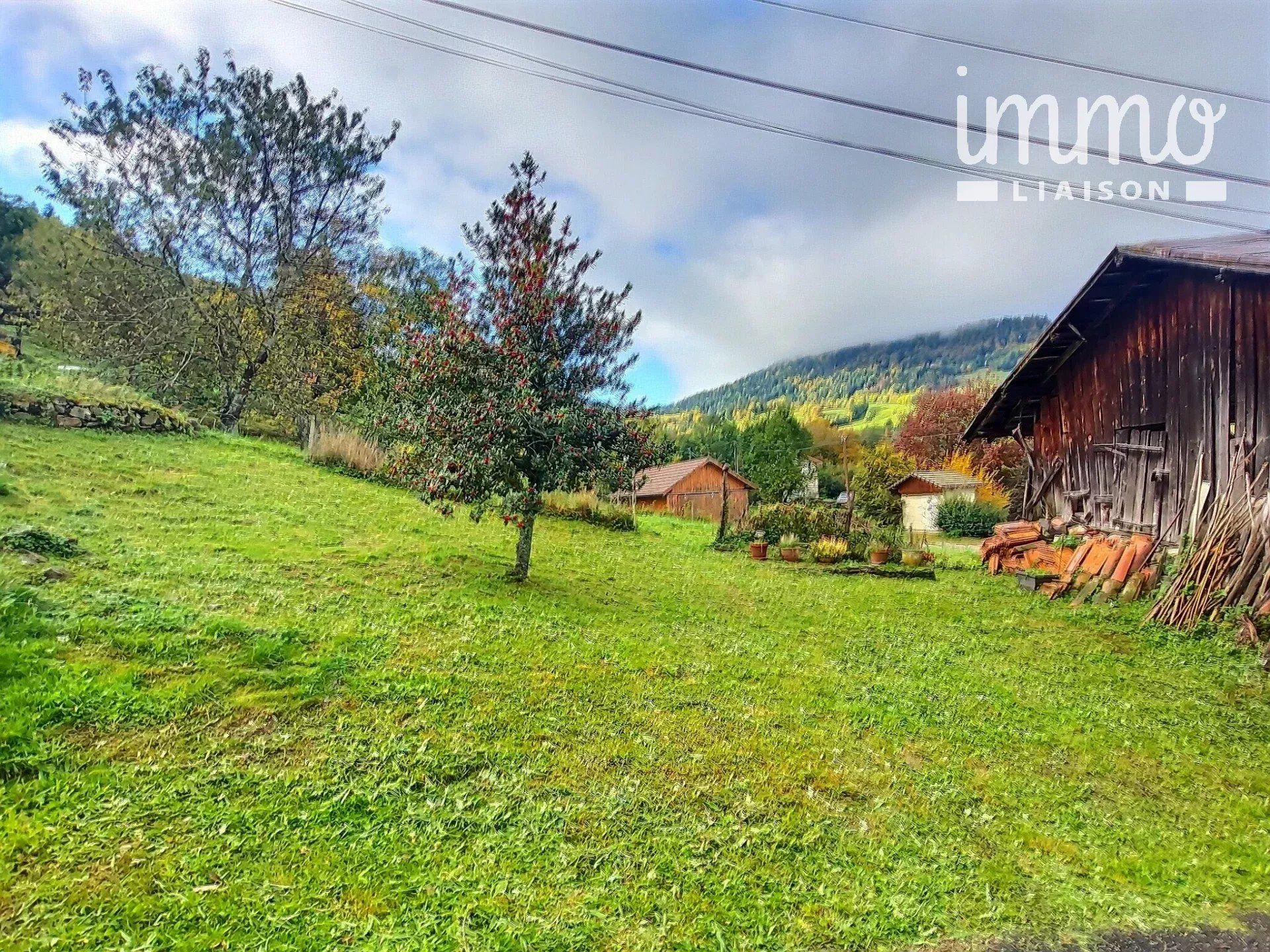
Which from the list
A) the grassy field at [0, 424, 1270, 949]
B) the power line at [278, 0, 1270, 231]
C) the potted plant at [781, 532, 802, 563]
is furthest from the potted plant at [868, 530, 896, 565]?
the power line at [278, 0, 1270, 231]

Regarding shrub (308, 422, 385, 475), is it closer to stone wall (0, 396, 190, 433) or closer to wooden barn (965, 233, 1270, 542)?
stone wall (0, 396, 190, 433)

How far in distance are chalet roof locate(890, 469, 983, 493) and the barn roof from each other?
1742 centimetres

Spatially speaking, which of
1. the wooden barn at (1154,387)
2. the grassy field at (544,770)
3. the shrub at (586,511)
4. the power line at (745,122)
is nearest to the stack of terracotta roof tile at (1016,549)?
the wooden barn at (1154,387)

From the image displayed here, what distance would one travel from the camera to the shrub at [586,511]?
13664 mm

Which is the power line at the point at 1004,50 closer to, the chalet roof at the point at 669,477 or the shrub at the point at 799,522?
the shrub at the point at 799,522

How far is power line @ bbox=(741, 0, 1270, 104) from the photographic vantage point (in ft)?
19.9

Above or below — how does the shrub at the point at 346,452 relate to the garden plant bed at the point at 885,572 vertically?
above

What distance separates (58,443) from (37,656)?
24.4 ft

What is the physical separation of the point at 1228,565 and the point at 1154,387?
335 centimetres

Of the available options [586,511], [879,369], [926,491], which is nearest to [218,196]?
[586,511]

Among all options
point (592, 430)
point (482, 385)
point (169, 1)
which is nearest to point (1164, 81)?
point (592, 430)

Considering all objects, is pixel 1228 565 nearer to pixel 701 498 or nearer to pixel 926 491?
pixel 701 498

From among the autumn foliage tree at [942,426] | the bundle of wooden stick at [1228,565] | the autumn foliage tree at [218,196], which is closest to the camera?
the bundle of wooden stick at [1228,565]

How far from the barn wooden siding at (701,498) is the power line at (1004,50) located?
70.4 feet
